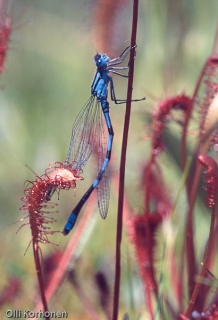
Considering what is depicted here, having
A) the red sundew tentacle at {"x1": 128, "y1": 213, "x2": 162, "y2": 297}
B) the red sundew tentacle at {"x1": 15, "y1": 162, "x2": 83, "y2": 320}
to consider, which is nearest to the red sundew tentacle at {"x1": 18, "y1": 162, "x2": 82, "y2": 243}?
the red sundew tentacle at {"x1": 15, "y1": 162, "x2": 83, "y2": 320}

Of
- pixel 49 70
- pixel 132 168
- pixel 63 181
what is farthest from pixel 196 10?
pixel 63 181

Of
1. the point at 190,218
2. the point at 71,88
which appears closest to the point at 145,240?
the point at 190,218

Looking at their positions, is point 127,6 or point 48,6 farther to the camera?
point 48,6

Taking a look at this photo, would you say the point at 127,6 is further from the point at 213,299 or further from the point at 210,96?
the point at 213,299

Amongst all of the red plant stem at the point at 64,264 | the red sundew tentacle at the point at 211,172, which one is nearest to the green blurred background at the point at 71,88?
the red plant stem at the point at 64,264

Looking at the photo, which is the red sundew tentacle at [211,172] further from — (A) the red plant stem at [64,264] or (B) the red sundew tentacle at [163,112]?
(A) the red plant stem at [64,264]

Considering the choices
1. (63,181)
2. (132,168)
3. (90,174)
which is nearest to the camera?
(63,181)
